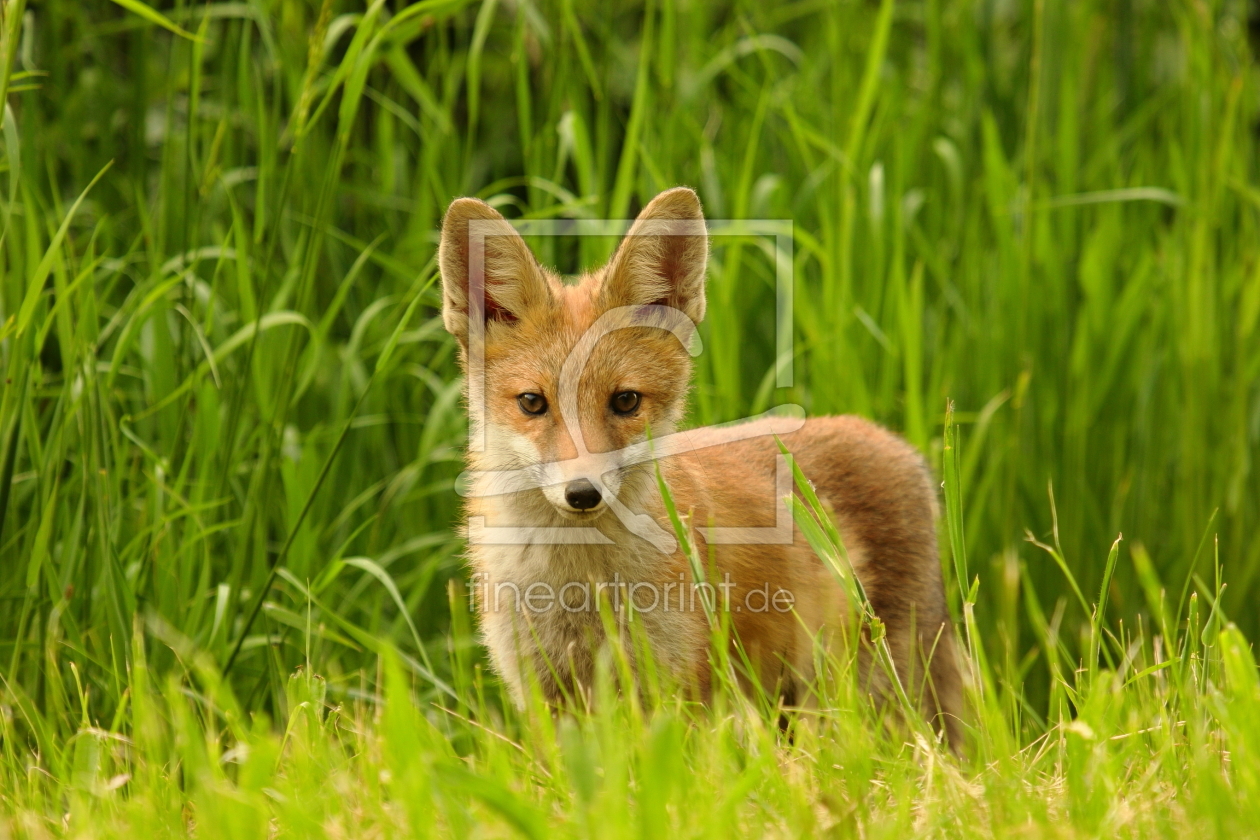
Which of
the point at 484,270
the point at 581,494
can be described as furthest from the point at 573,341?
the point at 581,494

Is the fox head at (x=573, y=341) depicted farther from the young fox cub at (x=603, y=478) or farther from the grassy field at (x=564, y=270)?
the grassy field at (x=564, y=270)

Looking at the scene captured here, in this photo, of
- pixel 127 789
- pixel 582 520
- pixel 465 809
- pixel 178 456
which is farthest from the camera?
pixel 178 456

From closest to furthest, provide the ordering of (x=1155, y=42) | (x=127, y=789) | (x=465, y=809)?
(x=465, y=809) → (x=127, y=789) → (x=1155, y=42)

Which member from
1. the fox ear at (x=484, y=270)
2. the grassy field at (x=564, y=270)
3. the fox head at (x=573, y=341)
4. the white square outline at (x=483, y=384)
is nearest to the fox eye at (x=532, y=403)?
the fox head at (x=573, y=341)

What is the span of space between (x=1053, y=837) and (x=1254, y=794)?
0.34 m

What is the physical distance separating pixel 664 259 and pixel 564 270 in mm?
1680

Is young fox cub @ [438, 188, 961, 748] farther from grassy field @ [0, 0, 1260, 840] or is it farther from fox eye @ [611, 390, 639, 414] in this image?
grassy field @ [0, 0, 1260, 840]

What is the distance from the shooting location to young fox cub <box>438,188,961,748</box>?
310 cm

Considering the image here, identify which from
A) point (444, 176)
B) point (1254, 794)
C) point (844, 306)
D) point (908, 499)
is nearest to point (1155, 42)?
point (844, 306)

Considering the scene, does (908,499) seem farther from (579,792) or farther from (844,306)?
(579,792)

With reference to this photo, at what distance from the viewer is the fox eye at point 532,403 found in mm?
3238

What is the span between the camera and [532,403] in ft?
10.7

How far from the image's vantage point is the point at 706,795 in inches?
78.2

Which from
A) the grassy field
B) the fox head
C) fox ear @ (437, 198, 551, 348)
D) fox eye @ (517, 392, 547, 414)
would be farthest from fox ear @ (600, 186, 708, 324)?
the grassy field
